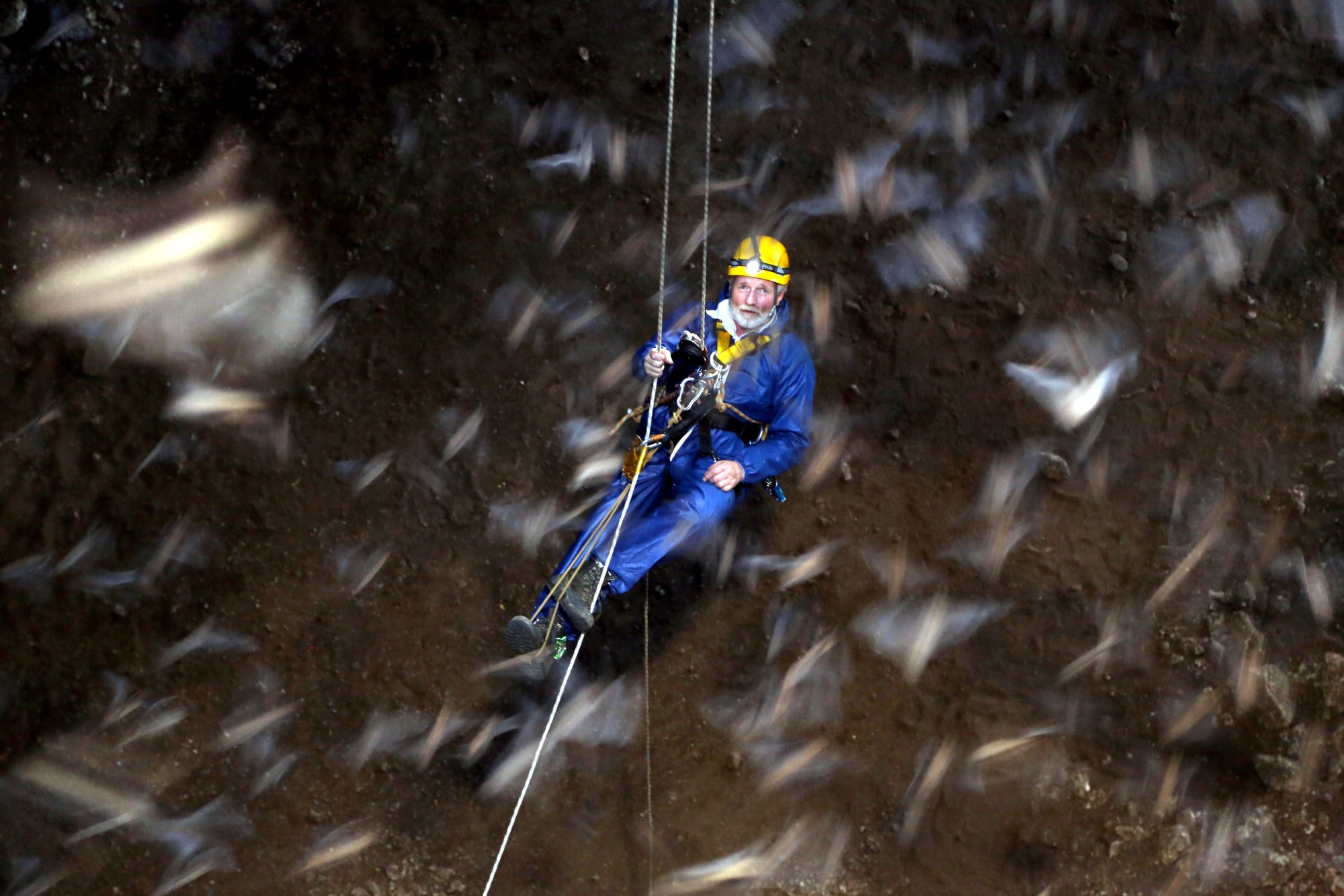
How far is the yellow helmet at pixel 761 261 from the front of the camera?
15.5 ft

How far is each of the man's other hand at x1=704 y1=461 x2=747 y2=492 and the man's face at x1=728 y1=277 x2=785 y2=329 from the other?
0.62 metres

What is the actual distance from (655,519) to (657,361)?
2.55 feet

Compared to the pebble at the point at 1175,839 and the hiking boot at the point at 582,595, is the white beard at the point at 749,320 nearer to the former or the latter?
the hiking boot at the point at 582,595

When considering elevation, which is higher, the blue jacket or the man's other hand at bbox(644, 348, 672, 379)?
the man's other hand at bbox(644, 348, 672, 379)

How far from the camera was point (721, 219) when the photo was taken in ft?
19.6

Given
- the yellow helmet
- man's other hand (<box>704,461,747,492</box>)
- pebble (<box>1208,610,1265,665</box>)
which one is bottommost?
pebble (<box>1208,610,1265,665</box>)

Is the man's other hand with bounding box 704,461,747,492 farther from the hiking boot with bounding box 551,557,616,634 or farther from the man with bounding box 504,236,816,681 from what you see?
the hiking boot with bounding box 551,557,616,634

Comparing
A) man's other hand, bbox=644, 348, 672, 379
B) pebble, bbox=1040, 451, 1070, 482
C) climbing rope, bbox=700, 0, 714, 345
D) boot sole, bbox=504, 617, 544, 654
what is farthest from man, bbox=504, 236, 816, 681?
pebble, bbox=1040, 451, 1070, 482

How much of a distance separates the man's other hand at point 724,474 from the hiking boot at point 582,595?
649mm

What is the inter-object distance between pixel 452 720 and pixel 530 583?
2.76ft

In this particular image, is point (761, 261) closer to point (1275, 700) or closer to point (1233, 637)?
point (1233, 637)

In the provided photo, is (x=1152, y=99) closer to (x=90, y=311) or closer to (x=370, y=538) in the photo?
(x=370, y=538)

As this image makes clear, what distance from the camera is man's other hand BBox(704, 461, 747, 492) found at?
4781mm

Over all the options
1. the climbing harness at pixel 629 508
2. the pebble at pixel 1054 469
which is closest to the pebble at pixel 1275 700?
the pebble at pixel 1054 469
